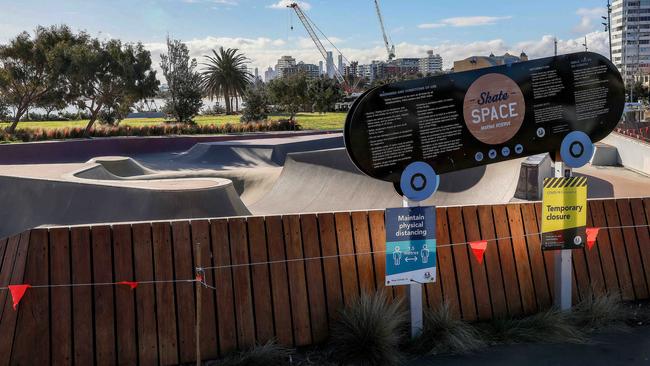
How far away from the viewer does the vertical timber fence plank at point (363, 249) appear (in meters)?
6.11

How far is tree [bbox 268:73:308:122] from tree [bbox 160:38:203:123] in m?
9.18

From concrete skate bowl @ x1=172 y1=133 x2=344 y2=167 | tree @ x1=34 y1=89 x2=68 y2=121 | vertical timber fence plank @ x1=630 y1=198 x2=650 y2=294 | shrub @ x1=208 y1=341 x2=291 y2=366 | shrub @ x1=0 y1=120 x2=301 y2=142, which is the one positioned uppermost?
tree @ x1=34 y1=89 x2=68 y2=121

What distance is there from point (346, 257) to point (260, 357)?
1.39m

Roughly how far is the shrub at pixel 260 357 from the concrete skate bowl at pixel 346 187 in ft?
33.7

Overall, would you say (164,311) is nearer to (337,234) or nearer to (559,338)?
(337,234)

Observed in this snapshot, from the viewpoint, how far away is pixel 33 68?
1665 inches

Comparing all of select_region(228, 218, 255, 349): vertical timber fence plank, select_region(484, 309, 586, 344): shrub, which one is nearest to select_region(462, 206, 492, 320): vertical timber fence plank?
select_region(484, 309, 586, 344): shrub

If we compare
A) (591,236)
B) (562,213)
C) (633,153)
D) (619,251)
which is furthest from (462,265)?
(633,153)

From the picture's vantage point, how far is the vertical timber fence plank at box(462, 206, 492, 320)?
6418 mm

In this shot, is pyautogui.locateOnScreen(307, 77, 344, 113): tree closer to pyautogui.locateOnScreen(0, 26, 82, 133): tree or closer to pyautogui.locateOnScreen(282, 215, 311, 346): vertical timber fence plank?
pyautogui.locateOnScreen(0, 26, 82, 133): tree

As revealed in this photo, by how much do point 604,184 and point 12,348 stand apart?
1904cm

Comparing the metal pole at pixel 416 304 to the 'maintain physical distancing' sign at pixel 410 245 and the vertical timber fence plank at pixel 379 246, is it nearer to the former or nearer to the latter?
the 'maintain physical distancing' sign at pixel 410 245

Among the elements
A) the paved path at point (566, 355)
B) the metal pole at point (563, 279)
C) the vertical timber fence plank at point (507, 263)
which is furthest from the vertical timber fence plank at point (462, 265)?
the metal pole at point (563, 279)

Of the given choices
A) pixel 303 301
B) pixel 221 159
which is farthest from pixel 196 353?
pixel 221 159
